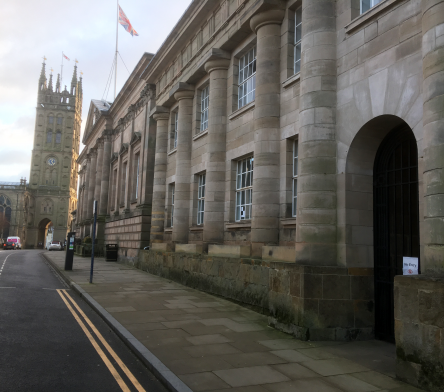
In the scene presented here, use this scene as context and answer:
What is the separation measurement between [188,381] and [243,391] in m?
0.71

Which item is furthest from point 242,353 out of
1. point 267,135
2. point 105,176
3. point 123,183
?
point 105,176

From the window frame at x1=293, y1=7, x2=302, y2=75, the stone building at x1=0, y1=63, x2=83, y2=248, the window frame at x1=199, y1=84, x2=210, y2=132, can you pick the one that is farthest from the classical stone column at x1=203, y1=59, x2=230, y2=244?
the stone building at x1=0, y1=63, x2=83, y2=248

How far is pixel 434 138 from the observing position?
5418 millimetres

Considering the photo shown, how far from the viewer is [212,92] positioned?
1452 centimetres

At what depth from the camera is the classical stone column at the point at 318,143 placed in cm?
786

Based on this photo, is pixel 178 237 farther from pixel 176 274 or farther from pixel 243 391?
pixel 243 391

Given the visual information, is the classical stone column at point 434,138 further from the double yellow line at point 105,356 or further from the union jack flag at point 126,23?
the union jack flag at point 126,23

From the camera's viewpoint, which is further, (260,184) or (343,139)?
(260,184)

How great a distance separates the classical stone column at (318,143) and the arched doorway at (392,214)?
919 mm

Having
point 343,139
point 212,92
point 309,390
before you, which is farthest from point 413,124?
point 212,92

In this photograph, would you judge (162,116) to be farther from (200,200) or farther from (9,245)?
(9,245)

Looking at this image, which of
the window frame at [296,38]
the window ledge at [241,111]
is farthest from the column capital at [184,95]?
the window frame at [296,38]

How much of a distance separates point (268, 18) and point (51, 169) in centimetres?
10077

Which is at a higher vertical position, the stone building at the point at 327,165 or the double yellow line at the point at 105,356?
the stone building at the point at 327,165
